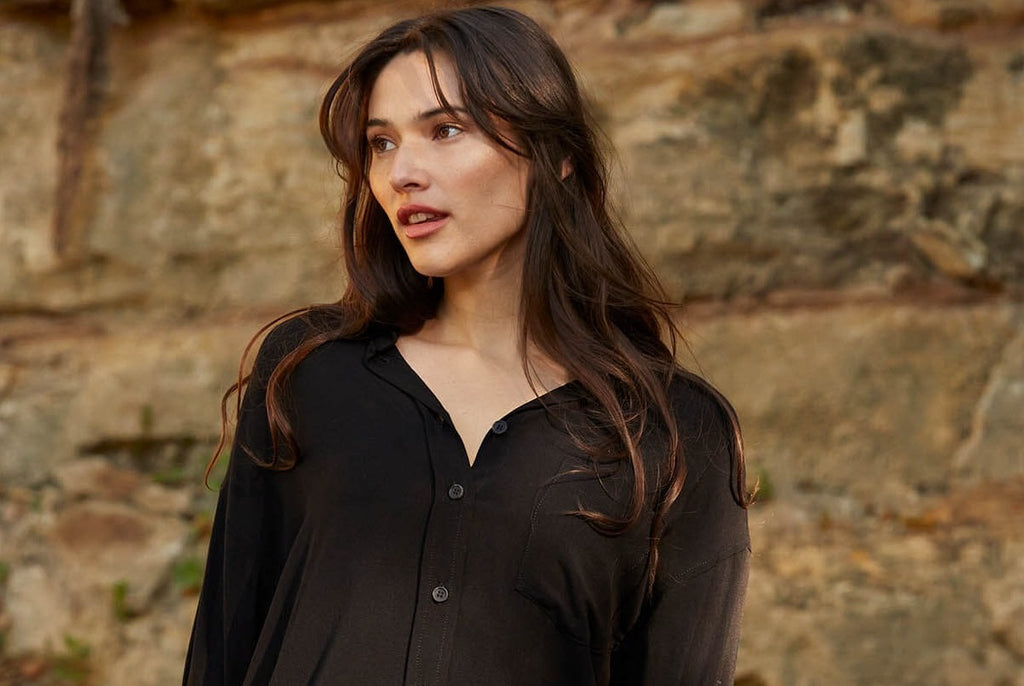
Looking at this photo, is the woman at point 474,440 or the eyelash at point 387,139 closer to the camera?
the woman at point 474,440

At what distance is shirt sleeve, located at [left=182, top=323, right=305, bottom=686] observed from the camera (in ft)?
8.68

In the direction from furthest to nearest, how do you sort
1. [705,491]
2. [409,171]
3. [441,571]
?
[705,491]
[409,171]
[441,571]

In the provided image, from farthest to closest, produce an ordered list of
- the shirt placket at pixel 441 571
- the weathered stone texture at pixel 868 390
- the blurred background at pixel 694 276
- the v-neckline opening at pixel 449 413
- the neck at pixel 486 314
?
the weathered stone texture at pixel 868 390
the blurred background at pixel 694 276
the neck at pixel 486 314
the v-neckline opening at pixel 449 413
the shirt placket at pixel 441 571

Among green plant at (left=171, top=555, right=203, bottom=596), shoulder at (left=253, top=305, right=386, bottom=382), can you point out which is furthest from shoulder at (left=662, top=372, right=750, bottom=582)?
green plant at (left=171, top=555, right=203, bottom=596)

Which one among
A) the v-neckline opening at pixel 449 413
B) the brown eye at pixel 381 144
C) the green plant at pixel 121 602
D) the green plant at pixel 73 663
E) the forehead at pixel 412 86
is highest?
the forehead at pixel 412 86

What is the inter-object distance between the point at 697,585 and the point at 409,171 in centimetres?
100

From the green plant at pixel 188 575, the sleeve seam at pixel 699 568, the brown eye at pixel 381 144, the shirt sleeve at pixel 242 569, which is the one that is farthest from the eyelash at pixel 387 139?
the green plant at pixel 188 575

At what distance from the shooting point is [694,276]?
458 centimetres

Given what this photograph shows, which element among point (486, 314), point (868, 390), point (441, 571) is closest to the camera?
point (441, 571)

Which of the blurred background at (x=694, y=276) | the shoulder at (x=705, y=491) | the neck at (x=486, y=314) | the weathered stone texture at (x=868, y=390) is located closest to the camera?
the shoulder at (x=705, y=491)

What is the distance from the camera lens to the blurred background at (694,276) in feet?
13.9

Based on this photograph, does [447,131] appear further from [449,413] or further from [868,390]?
[868,390]

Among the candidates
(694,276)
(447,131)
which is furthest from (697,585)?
(694,276)

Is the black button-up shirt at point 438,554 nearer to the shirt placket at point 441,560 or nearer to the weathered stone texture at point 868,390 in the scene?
the shirt placket at point 441,560
